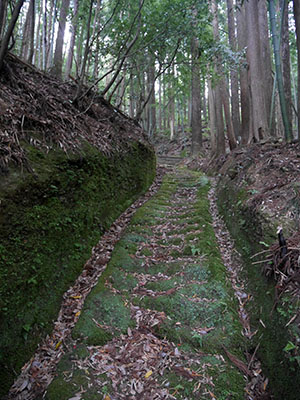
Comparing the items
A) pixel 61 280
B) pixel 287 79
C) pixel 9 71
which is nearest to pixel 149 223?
pixel 61 280

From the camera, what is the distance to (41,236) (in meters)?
3.51

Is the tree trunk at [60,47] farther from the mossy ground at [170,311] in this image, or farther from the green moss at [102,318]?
the green moss at [102,318]

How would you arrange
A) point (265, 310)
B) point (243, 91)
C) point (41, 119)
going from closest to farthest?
1. point (265, 310)
2. point (41, 119)
3. point (243, 91)

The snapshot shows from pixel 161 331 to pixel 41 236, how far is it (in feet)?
6.59

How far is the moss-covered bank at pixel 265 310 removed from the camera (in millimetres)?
2566

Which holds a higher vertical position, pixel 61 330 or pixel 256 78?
→ pixel 256 78

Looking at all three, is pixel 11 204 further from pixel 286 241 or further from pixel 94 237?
pixel 286 241

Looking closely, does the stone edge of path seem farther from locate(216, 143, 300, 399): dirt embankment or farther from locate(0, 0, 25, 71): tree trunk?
locate(0, 0, 25, 71): tree trunk

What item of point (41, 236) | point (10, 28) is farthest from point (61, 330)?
point (10, 28)

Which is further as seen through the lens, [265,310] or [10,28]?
[10,28]

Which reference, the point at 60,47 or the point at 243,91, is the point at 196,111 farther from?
the point at 60,47

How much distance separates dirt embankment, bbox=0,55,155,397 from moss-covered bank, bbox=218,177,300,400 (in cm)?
262

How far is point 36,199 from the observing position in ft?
11.7

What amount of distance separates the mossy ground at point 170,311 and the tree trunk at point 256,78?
4202 millimetres
